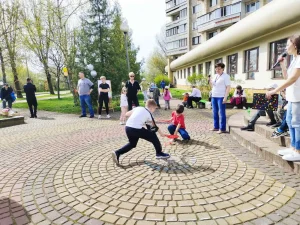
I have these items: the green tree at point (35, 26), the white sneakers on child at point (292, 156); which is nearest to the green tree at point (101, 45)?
the green tree at point (35, 26)

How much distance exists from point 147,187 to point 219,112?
3.68 m

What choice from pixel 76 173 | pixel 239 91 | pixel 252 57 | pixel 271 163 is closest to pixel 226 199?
pixel 271 163

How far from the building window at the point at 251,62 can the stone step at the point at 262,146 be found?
9686mm

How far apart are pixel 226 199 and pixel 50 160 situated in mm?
3546

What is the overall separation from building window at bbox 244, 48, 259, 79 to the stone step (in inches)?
381

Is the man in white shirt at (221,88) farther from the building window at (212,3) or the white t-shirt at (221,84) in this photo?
the building window at (212,3)

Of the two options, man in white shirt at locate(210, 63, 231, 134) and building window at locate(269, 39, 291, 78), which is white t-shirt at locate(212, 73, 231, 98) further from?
building window at locate(269, 39, 291, 78)

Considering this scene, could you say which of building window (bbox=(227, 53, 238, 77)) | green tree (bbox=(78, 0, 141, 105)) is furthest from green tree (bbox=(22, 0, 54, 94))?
building window (bbox=(227, 53, 238, 77))

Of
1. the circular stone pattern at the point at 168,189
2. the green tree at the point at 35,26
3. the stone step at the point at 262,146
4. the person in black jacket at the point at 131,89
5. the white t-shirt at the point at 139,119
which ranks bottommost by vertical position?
the circular stone pattern at the point at 168,189

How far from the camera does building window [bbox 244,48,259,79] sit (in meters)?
13.8

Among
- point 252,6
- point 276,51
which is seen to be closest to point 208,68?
point 252,6

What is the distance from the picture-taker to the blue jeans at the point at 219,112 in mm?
5903

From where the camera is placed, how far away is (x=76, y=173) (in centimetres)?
378

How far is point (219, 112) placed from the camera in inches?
239
